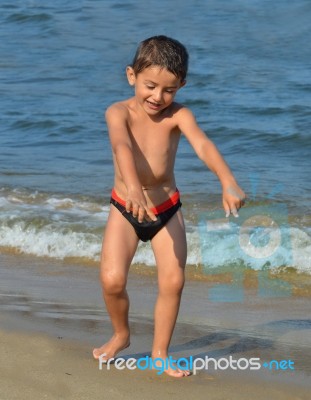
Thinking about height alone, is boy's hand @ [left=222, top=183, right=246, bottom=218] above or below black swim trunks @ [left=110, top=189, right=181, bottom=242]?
above

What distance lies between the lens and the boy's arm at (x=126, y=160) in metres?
3.50

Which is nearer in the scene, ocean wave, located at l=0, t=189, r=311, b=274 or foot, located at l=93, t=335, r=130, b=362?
foot, located at l=93, t=335, r=130, b=362

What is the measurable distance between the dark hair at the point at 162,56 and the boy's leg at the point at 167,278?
0.65 meters

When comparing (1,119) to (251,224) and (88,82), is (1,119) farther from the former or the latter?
(251,224)

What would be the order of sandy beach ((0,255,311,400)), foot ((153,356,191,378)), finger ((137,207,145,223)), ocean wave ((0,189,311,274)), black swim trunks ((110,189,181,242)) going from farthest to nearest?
ocean wave ((0,189,311,274))
black swim trunks ((110,189,181,242))
foot ((153,356,191,378))
sandy beach ((0,255,311,400))
finger ((137,207,145,223))

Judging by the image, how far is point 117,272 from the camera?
A: 3945mm

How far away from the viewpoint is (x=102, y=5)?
1638 centimetres

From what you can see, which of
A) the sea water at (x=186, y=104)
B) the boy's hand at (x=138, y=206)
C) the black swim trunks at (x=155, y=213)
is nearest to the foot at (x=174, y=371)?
the black swim trunks at (x=155, y=213)

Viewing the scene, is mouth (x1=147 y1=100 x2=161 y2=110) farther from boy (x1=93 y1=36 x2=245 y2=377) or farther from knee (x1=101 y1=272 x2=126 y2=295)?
knee (x1=101 y1=272 x2=126 y2=295)

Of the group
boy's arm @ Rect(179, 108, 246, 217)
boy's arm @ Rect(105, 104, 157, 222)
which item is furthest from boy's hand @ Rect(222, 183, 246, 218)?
boy's arm @ Rect(105, 104, 157, 222)

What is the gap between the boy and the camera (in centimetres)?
393

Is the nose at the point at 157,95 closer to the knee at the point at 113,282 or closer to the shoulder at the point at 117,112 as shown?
the shoulder at the point at 117,112

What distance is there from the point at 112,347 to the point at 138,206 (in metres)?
0.83

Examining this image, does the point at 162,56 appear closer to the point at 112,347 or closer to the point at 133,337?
the point at 112,347
